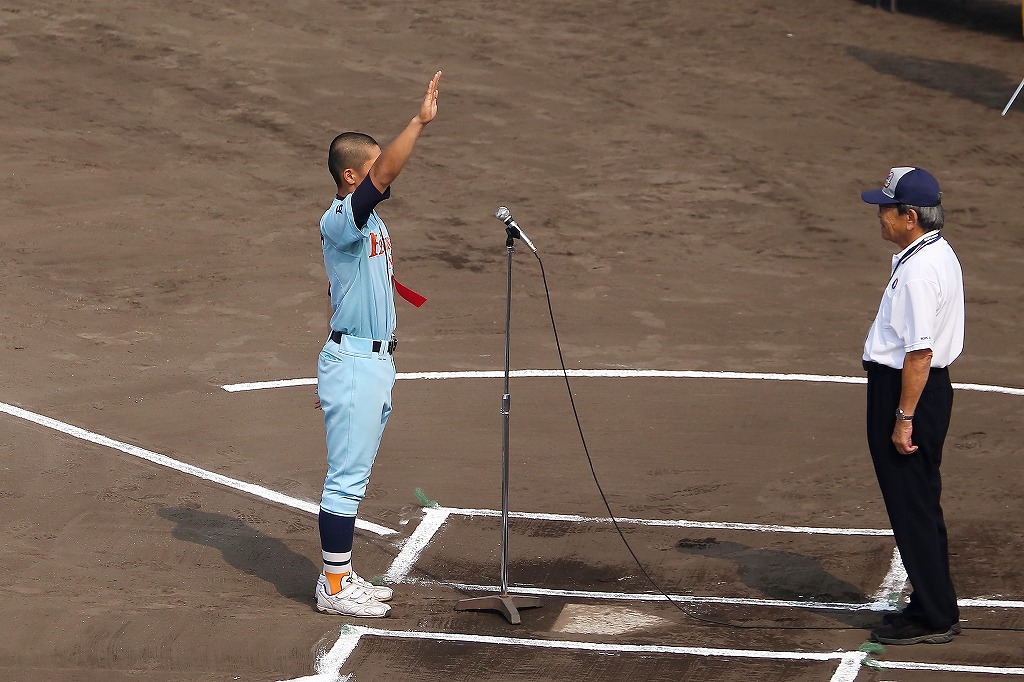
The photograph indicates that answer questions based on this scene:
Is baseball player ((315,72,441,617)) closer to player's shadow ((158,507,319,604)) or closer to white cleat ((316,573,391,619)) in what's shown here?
white cleat ((316,573,391,619))

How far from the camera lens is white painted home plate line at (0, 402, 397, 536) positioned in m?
8.68

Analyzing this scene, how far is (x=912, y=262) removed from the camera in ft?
21.0

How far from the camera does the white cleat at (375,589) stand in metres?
7.08

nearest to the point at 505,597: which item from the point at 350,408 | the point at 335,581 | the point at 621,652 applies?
the point at 621,652

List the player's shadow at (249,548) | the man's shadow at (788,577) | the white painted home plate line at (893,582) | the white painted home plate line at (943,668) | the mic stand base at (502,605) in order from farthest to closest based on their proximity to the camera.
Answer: the player's shadow at (249,548)
the white painted home plate line at (893,582)
the man's shadow at (788,577)
the mic stand base at (502,605)
the white painted home plate line at (943,668)

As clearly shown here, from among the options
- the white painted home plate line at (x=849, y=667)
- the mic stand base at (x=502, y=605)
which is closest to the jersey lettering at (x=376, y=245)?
the mic stand base at (x=502, y=605)

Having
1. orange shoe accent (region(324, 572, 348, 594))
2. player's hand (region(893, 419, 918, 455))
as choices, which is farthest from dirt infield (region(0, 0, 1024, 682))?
player's hand (region(893, 419, 918, 455))

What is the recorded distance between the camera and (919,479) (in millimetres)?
6590

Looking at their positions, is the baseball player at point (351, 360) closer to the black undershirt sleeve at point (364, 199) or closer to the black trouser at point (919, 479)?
the black undershirt sleeve at point (364, 199)

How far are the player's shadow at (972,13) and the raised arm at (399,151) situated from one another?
63.2 feet

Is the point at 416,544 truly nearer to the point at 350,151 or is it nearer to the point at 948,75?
the point at 350,151

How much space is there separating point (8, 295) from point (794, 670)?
905 cm

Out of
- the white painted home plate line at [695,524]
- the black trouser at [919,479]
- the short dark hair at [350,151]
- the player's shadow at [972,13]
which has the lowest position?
the white painted home plate line at [695,524]

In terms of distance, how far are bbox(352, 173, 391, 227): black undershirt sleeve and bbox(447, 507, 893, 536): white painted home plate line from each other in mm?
2750
